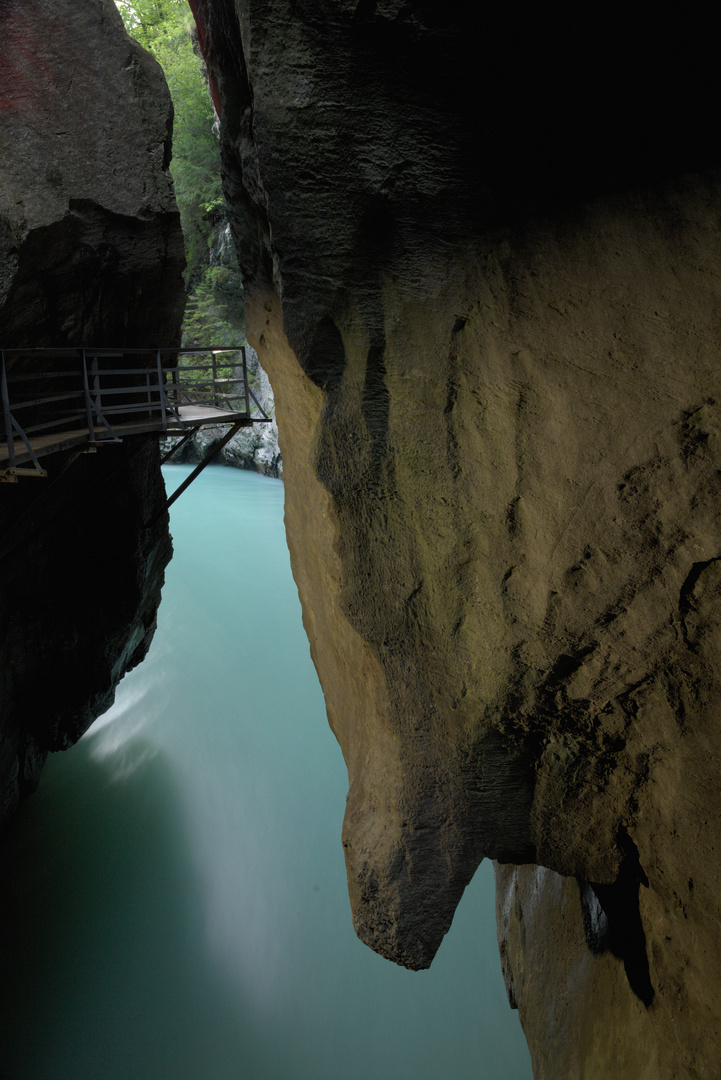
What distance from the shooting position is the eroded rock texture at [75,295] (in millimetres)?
4508

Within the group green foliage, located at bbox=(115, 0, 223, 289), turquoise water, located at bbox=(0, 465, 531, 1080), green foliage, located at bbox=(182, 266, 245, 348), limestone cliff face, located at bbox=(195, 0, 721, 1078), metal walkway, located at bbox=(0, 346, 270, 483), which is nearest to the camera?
limestone cliff face, located at bbox=(195, 0, 721, 1078)

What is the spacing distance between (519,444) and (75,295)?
3924 millimetres

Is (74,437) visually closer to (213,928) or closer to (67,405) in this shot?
(67,405)

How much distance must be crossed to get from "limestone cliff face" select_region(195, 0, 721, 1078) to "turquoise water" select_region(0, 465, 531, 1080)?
9.20 feet

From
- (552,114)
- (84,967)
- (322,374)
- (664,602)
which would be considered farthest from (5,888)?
(552,114)

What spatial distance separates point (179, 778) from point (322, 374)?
6.85 m

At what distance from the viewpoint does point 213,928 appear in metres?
6.52

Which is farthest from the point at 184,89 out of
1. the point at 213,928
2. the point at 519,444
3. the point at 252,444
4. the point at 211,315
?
the point at 213,928

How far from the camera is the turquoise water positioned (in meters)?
5.38

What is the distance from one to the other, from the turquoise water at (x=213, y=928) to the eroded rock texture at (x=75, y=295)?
1.27 m

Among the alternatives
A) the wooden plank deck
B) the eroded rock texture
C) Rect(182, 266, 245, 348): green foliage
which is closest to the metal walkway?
the wooden plank deck

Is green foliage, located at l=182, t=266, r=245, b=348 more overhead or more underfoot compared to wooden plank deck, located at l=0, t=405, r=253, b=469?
more overhead

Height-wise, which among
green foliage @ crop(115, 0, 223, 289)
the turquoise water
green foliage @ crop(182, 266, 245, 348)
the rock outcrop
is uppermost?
green foliage @ crop(115, 0, 223, 289)

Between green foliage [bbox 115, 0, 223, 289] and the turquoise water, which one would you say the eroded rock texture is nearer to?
the turquoise water
